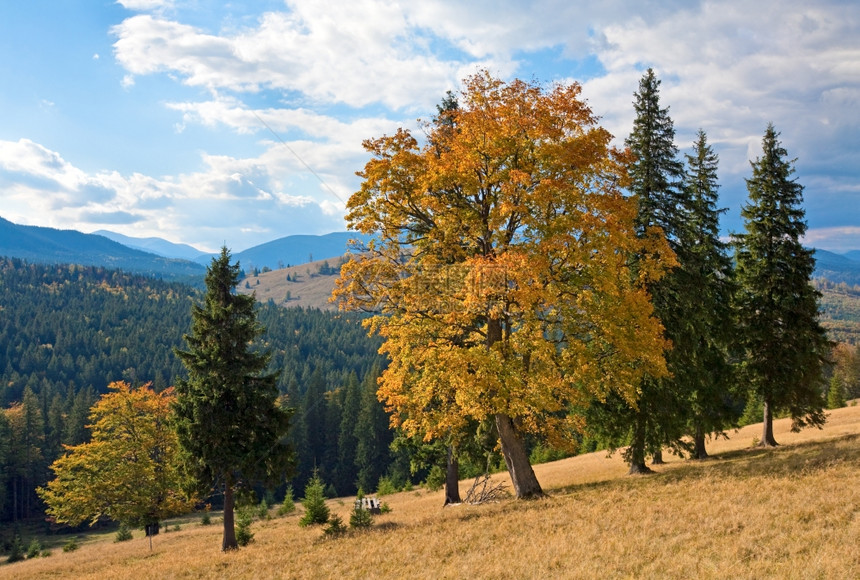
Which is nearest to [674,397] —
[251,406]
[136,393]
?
[251,406]

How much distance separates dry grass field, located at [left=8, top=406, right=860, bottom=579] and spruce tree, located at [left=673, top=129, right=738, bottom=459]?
481 centimetres

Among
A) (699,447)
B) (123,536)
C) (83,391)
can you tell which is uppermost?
(699,447)

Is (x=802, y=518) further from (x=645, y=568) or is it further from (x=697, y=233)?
(x=697, y=233)

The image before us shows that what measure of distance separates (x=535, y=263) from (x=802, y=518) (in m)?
8.00

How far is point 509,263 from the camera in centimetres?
1445

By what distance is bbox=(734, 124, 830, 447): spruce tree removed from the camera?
25.5 metres

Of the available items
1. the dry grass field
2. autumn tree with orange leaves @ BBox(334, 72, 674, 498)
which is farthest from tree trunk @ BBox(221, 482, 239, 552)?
autumn tree with orange leaves @ BBox(334, 72, 674, 498)

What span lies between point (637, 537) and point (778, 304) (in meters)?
19.8

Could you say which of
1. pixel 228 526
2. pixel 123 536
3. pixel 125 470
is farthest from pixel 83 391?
pixel 228 526

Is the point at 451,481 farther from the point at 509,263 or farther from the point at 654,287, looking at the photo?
the point at 509,263

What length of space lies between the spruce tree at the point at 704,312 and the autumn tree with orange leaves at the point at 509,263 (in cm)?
607

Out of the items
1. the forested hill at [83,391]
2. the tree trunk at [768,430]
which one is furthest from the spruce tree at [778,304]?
the forested hill at [83,391]

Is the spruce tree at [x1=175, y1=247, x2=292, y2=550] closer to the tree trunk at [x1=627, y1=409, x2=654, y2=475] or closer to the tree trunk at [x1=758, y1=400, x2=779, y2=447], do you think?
the tree trunk at [x1=627, y1=409, x2=654, y2=475]

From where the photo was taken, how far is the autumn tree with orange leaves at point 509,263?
51.0ft
